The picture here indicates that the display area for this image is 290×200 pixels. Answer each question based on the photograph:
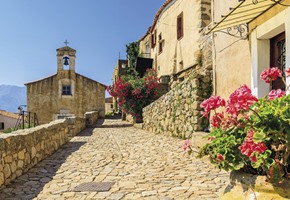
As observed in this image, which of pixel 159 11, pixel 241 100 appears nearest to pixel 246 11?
pixel 241 100

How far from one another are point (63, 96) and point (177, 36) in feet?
52.3

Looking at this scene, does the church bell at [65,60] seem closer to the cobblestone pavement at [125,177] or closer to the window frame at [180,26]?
the window frame at [180,26]

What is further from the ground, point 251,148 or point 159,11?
point 159,11

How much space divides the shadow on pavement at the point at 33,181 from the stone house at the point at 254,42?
177 inches

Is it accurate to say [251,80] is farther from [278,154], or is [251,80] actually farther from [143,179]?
[278,154]

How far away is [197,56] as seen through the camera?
11.8 meters

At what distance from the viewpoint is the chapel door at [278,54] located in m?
4.93

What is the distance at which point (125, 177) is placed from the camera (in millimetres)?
4492

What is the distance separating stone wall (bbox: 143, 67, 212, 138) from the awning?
8.29 feet

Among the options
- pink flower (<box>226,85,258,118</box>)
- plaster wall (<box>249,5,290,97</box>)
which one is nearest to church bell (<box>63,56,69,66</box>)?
plaster wall (<box>249,5,290,97</box>)

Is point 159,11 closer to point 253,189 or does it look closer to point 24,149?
point 24,149

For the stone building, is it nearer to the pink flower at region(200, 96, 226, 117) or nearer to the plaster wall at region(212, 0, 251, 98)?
the plaster wall at region(212, 0, 251, 98)

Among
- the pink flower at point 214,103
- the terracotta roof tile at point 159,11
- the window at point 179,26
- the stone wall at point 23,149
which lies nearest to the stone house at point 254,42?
the pink flower at point 214,103

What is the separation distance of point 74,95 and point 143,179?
23460 mm
